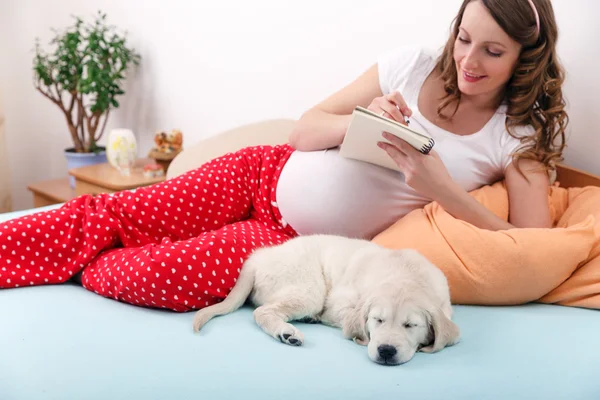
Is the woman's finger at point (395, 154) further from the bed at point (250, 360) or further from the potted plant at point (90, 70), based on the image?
the potted plant at point (90, 70)

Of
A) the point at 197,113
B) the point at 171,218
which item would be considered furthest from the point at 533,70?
the point at 197,113

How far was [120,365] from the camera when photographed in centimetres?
103

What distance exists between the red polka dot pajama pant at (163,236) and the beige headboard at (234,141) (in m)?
0.39

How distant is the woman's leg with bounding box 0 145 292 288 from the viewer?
140cm

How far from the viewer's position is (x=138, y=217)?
1494 mm

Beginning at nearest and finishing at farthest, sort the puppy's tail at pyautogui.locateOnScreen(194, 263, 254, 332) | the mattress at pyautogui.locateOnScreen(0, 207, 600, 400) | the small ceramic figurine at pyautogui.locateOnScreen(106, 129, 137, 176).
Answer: the mattress at pyautogui.locateOnScreen(0, 207, 600, 400) → the puppy's tail at pyautogui.locateOnScreen(194, 263, 254, 332) → the small ceramic figurine at pyautogui.locateOnScreen(106, 129, 137, 176)

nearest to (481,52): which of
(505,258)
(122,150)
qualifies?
(505,258)

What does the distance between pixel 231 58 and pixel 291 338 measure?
1.69 metres

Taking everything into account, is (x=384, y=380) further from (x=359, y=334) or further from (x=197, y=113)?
(x=197, y=113)

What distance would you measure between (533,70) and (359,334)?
2.59 feet

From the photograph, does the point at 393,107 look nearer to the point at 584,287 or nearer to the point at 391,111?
the point at 391,111

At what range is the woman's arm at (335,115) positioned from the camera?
153 cm

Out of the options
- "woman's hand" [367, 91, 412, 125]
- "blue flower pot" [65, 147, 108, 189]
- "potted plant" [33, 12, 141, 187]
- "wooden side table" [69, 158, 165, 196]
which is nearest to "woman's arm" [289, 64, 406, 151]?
"woman's hand" [367, 91, 412, 125]

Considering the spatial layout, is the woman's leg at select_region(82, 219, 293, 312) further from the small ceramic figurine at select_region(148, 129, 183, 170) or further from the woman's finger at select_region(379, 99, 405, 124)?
the small ceramic figurine at select_region(148, 129, 183, 170)
